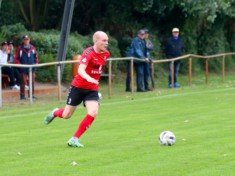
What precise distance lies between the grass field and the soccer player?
377 mm

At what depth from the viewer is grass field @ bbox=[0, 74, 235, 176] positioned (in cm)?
1173

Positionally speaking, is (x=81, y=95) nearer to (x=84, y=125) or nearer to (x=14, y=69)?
(x=84, y=125)

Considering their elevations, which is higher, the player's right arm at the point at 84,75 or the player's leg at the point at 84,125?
the player's right arm at the point at 84,75

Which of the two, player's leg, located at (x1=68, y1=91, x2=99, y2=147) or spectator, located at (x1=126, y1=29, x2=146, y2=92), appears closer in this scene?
player's leg, located at (x1=68, y1=91, x2=99, y2=147)

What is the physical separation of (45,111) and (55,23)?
14326 millimetres

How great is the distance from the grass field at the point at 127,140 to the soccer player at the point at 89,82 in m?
0.38

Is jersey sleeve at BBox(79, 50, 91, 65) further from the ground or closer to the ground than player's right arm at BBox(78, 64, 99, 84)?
further from the ground

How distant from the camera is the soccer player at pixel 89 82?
14188 millimetres

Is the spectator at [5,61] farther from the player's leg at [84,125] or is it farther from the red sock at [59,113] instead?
the player's leg at [84,125]

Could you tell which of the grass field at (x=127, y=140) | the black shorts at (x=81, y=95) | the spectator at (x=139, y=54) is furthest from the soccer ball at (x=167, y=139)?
the spectator at (x=139, y=54)

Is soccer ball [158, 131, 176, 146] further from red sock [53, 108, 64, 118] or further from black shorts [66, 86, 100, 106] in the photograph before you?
red sock [53, 108, 64, 118]

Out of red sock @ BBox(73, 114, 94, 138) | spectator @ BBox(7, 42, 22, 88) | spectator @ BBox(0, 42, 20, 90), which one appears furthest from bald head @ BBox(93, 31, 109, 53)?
spectator @ BBox(0, 42, 20, 90)

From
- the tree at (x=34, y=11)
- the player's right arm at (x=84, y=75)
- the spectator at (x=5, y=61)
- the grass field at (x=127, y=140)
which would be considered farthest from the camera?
the tree at (x=34, y=11)

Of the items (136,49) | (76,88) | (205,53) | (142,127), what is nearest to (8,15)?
(136,49)
